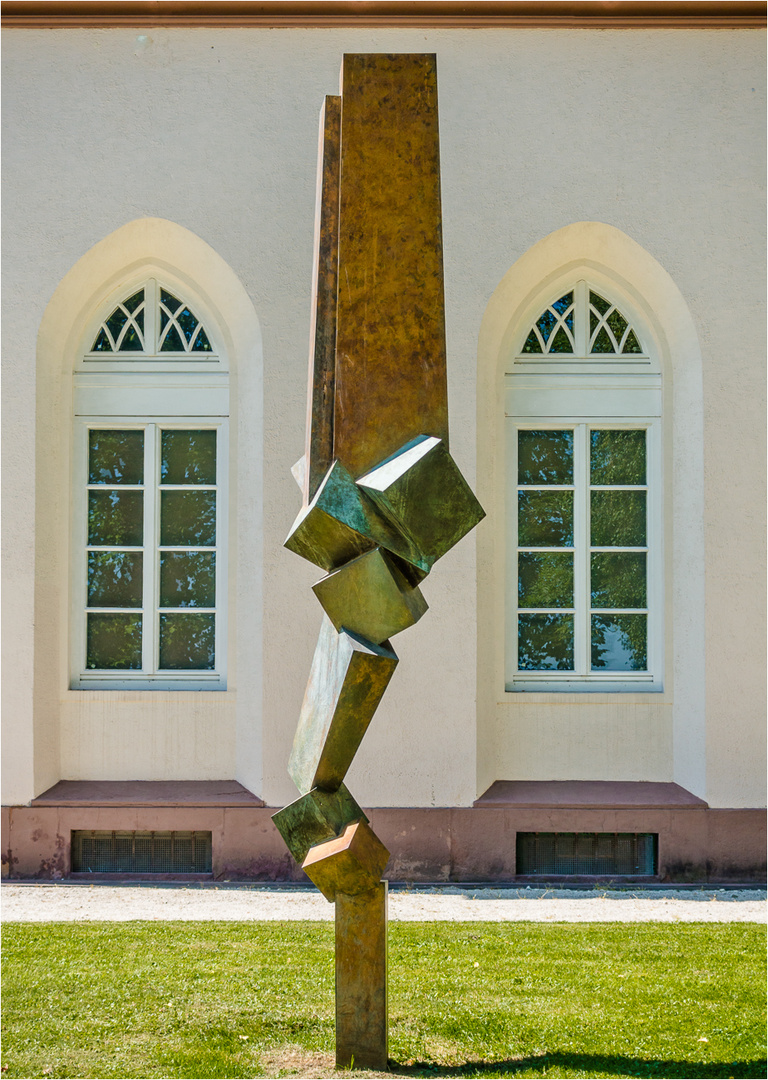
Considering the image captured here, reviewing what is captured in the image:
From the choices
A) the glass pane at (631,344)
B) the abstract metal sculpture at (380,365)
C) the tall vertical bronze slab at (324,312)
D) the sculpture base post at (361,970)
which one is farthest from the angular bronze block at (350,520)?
Answer: the glass pane at (631,344)

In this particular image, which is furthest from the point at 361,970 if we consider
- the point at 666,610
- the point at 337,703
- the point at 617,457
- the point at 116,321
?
the point at 116,321

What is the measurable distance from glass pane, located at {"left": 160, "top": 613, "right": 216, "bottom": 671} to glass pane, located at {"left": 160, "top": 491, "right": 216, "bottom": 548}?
641 mm

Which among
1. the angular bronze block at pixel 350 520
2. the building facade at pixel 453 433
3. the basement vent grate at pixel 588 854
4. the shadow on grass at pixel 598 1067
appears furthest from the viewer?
A: the basement vent grate at pixel 588 854

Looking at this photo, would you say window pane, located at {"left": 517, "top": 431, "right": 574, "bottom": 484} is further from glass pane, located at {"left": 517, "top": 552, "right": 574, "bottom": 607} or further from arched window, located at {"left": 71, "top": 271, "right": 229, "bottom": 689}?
arched window, located at {"left": 71, "top": 271, "right": 229, "bottom": 689}

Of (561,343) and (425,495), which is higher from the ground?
(561,343)

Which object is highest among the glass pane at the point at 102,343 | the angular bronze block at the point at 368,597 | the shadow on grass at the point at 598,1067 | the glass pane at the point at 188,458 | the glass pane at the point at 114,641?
the glass pane at the point at 102,343

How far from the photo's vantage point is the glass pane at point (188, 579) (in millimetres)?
7871

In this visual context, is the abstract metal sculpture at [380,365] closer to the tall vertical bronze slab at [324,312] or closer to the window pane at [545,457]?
the tall vertical bronze slab at [324,312]

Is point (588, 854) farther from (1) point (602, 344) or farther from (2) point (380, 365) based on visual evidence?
(2) point (380, 365)

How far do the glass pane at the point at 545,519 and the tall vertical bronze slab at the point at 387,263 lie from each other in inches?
190

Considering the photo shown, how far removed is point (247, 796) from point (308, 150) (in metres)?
5.08

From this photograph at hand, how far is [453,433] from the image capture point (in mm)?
7230

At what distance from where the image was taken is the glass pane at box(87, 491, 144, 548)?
25.9 feet

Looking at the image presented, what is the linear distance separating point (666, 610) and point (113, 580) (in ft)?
15.2
